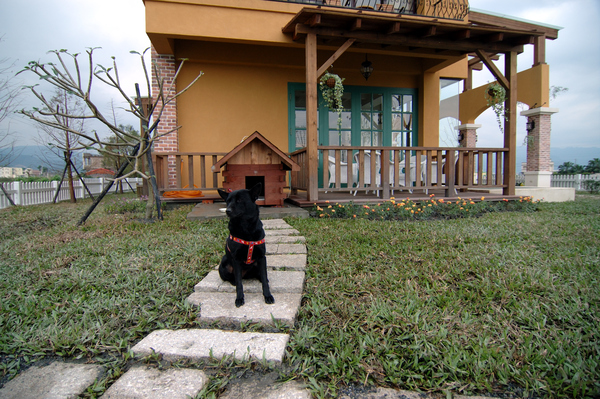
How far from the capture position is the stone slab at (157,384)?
48.4 inches

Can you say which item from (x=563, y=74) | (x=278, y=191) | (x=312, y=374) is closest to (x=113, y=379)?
(x=312, y=374)

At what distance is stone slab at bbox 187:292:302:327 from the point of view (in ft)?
5.75

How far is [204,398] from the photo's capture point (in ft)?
4.01

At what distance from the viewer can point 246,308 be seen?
186 centimetres

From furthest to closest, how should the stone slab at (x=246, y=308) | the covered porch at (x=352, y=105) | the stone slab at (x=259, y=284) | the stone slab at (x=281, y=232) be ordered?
the covered porch at (x=352, y=105), the stone slab at (x=281, y=232), the stone slab at (x=259, y=284), the stone slab at (x=246, y=308)

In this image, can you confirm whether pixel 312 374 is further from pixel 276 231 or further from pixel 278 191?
pixel 278 191

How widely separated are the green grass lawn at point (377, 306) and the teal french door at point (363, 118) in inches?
173

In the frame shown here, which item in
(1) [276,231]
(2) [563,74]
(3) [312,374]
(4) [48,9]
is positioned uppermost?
(4) [48,9]

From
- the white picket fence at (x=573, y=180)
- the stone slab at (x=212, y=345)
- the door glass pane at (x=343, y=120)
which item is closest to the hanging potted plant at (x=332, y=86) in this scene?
the door glass pane at (x=343, y=120)

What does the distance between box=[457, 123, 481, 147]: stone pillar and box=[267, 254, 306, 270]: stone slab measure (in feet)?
42.5

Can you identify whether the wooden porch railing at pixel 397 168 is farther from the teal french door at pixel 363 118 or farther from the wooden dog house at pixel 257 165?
the teal french door at pixel 363 118

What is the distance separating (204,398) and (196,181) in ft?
20.1

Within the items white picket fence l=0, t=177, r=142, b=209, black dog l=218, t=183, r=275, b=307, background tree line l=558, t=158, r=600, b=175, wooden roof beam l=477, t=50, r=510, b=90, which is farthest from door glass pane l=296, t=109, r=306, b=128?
background tree line l=558, t=158, r=600, b=175

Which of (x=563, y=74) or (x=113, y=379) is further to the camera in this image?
(x=563, y=74)
